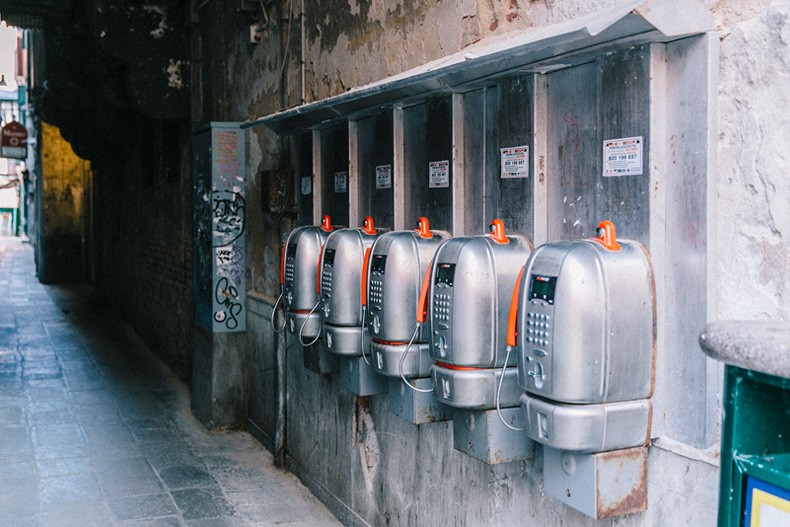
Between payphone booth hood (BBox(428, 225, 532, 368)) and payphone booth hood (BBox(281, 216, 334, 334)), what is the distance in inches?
66.9

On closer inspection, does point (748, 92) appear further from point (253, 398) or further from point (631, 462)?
point (253, 398)

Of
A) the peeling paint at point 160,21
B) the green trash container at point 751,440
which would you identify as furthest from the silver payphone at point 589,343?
the peeling paint at point 160,21

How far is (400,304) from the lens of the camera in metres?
3.93

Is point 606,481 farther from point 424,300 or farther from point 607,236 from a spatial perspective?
point 424,300

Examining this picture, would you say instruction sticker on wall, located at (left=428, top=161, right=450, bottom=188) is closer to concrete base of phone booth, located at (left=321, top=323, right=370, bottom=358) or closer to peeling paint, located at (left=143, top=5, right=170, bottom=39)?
concrete base of phone booth, located at (left=321, top=323, right=370, bottom=358)

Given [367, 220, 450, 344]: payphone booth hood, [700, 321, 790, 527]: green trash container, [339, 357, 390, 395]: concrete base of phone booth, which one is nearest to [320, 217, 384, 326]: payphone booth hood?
[339, 357, 390, 395]: concrete base of phone booth

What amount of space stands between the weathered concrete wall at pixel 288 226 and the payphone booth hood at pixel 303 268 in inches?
26.2

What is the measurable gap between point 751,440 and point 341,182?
3.81 m

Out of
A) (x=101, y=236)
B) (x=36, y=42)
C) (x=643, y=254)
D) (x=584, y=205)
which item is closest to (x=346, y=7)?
(x=584, y=205)

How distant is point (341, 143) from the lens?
17.4ft

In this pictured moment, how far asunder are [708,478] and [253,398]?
521cm

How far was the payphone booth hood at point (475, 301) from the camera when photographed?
10.9ft

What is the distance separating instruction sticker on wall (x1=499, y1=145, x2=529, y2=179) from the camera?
3.54m

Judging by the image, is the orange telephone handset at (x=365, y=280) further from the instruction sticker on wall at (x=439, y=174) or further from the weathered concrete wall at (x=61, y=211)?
the weathered concrete wall at (x=61, y=211)
